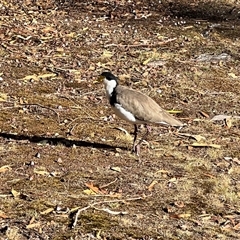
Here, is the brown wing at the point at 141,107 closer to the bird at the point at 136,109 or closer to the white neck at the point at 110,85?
the bird at the point at 136,109

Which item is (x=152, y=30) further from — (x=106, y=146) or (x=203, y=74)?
(x=106, y=146)

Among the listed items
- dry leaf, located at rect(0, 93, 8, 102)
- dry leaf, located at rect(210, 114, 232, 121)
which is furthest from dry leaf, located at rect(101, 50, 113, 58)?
dry leaf, located at rect(210, 114, 232, 121)

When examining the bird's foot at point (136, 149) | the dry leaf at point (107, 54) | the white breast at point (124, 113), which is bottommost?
the dry leaf at point (107, 54)

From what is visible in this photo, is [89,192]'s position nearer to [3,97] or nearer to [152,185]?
[152,185]

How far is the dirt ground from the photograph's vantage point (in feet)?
19.4

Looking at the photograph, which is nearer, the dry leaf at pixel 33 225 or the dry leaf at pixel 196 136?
the dry leaf at pixel 33 225

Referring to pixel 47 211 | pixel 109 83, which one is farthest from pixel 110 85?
pixel 47 211

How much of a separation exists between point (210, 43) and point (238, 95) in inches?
111

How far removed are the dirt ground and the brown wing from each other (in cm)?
46

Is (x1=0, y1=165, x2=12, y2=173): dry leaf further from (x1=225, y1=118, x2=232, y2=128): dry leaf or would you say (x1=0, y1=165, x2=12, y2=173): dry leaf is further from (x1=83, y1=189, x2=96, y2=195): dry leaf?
(x1=225, y1=118, x2=232, y2=128): dry leaf

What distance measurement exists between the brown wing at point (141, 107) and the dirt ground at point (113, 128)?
18.0 inches

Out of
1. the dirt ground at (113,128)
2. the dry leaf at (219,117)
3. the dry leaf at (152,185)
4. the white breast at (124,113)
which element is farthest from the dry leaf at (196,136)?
the dry leaf at (152,185)

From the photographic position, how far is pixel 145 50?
11.9 metres

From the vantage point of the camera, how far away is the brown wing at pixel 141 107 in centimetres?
724
